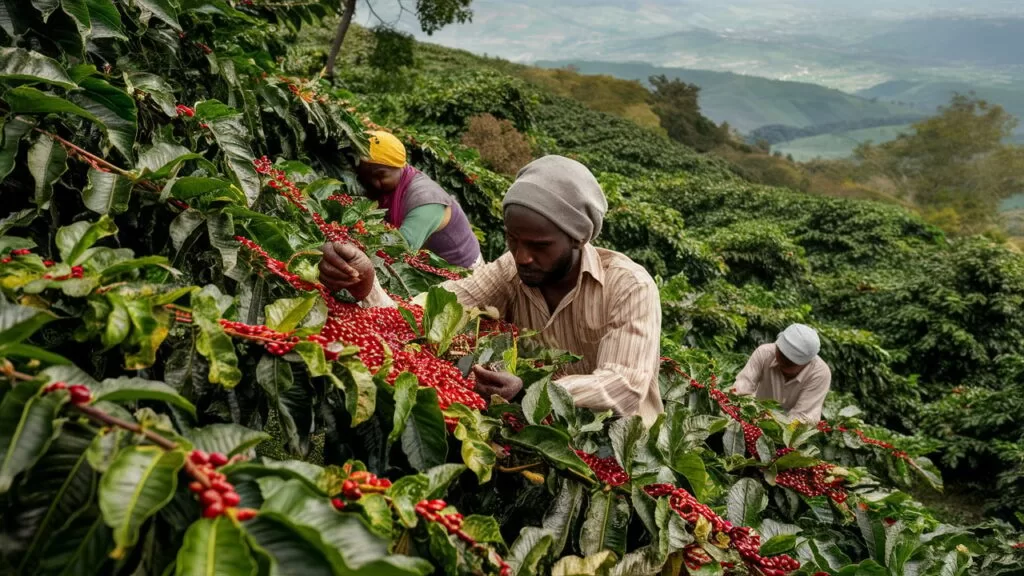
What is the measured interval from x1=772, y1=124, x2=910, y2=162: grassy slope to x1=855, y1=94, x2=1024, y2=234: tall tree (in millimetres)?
66326

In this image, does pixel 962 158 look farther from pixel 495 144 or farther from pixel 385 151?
pixel 385 151

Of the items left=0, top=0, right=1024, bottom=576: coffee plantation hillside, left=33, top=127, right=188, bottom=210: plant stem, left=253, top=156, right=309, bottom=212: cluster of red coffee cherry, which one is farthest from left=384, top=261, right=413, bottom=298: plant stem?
left=33, top=127, right=188, bottom=210: plant stem

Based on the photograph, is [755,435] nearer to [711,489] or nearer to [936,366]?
[711,489]

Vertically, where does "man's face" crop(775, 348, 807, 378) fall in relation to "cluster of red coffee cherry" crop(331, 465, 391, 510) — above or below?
below

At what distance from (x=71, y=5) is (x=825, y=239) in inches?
789

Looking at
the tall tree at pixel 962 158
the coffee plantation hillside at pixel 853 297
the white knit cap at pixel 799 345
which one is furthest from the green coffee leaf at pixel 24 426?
the tall tree at pixel 962 158

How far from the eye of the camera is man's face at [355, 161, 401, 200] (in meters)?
3.65

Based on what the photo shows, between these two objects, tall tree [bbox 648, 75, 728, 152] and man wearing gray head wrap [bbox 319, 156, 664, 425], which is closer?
man wearing gray head wrap [bbox 319, 156, 664, 425]

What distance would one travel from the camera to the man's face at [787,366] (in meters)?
5.01

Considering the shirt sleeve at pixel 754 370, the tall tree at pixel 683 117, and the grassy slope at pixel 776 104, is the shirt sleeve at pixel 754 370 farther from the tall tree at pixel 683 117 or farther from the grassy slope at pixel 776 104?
the grassy slope at pixel 776 104

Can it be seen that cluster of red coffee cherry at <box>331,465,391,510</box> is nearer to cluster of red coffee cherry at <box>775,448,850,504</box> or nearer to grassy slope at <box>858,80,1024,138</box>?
cluster of red coffee cherry at <box>775,448,850,504</box>

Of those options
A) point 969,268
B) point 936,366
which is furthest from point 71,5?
point 969,268

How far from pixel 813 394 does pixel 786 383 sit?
0.20 meters

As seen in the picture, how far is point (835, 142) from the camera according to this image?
124m
